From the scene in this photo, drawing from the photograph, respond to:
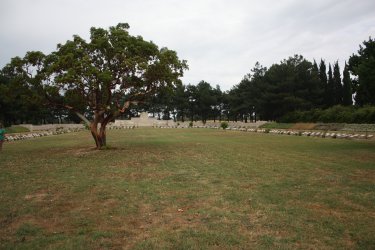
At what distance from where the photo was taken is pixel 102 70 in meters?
21.1

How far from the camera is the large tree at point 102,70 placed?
64.7ft

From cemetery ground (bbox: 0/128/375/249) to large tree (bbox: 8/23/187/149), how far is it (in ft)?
25.9

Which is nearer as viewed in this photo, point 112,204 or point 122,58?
point 112,204

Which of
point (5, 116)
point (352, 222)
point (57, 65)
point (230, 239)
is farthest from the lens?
point (5, 116)

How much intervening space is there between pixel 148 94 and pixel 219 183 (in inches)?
561

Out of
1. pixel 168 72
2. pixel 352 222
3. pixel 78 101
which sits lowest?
pixel 352 222

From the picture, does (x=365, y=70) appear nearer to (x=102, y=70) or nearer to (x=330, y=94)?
(x=102, y=70)

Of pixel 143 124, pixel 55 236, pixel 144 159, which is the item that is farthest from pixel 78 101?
pixel 143 124

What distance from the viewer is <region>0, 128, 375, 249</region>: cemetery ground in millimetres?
5699

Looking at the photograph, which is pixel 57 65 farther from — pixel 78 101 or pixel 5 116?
pixel 5 116

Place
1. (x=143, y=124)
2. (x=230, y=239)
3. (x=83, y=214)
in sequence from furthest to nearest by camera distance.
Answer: (x=143, y=124) < (x=83, y=214) < (x=230, y=239)

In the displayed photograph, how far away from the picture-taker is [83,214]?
23.9 ft

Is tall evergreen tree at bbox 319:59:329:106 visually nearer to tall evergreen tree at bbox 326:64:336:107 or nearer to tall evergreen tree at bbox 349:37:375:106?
tall evergreen tree at bbox 326:64:336:107

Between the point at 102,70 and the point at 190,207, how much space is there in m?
15.4
